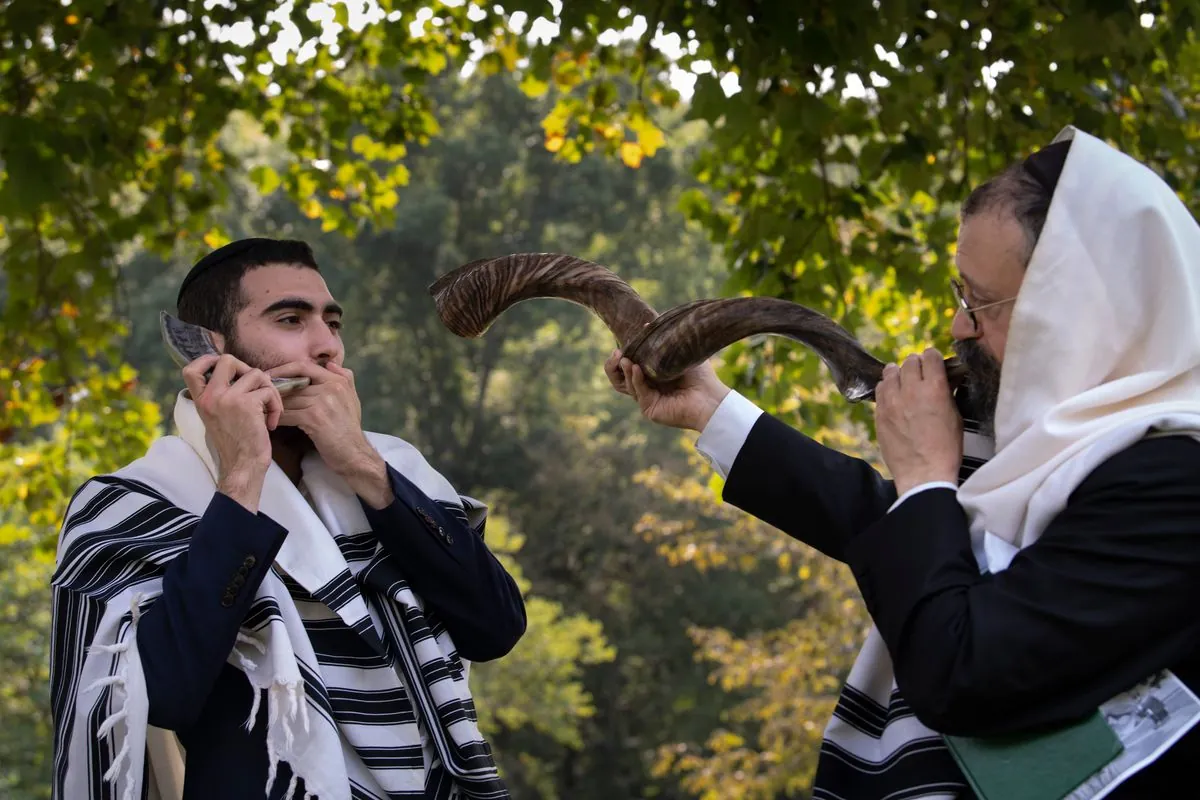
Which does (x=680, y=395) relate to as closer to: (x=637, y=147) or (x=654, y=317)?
(x=654, y=317)

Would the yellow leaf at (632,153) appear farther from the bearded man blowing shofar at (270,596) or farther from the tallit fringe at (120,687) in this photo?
the tallit fringe at (120,687)

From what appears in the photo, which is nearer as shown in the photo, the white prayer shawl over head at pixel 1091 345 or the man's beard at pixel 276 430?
the white prayer shawl over head at pixel 1091 345

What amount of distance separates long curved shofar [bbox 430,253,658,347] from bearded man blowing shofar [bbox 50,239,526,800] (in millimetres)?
270

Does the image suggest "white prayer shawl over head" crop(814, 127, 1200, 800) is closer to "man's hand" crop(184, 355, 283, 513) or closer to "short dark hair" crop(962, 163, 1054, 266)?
"short dark hair" crop(962, 163, 1054, 266)

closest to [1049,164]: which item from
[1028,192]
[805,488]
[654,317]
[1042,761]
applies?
[1028,192]

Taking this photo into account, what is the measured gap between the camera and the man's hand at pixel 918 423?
2.28 m

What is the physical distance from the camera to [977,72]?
17.3 ft

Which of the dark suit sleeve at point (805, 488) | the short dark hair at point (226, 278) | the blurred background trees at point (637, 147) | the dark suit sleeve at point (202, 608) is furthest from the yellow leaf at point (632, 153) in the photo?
the dark suit sleeve at point (202, 608)

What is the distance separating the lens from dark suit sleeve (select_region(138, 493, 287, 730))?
2355 mm

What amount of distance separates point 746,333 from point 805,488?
32 cm

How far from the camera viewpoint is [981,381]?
7.88 feet

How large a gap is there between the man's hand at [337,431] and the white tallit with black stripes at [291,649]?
0.11 meters

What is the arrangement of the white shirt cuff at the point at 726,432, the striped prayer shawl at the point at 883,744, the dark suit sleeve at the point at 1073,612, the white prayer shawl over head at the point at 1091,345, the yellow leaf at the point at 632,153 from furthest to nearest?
the yellow leaf at the point at 632,153 < the white shirt cuff at the point at 726,432 < the striped prayer shawl at the point at 883,744 < the white prayer shawl over head at the point at 1091,345 < the dark suit sleeve at the point at 1073,612

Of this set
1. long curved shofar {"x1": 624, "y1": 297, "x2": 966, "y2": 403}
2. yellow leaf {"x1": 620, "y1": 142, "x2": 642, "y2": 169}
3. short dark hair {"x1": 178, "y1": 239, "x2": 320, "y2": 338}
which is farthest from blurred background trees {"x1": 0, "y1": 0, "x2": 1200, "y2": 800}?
long curved shofar {"x1": 624, "y1": 297, "x2": 966, "y2": 403}
